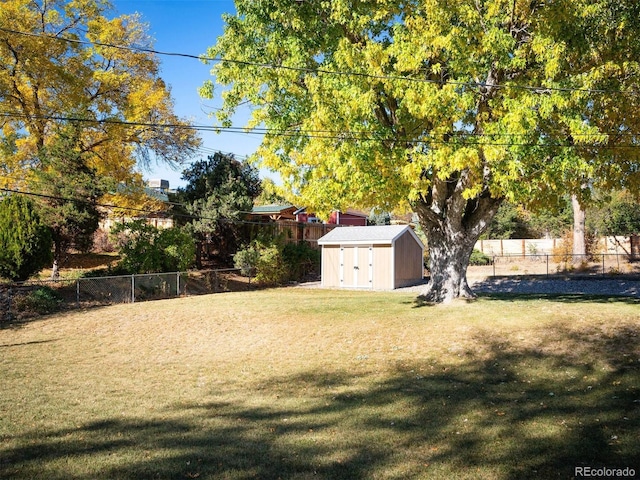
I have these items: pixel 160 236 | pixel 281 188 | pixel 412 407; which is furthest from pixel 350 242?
pixel 412 407

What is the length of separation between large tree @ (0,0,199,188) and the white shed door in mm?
11151

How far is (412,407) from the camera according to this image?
7.72 metres

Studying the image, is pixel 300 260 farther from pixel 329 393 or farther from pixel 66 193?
pixel 329 393

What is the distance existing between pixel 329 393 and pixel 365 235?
1993 cm

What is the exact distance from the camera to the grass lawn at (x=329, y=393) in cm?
551

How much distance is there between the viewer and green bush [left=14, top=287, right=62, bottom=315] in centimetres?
1769

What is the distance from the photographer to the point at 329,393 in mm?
8703

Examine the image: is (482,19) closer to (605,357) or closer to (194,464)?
(605,357)

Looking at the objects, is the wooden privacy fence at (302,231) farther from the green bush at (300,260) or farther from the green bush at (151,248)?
the green bush at (151,248)

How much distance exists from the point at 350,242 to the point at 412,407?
20.6 m

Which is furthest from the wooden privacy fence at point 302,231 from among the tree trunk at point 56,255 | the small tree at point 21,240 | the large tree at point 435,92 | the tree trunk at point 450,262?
the large tree at point 435,92

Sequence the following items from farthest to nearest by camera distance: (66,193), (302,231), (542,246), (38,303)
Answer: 1. (302,231)
2. (542,246)
3. (66,193)
4. (38,303)

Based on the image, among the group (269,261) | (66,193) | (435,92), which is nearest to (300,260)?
(269,261)

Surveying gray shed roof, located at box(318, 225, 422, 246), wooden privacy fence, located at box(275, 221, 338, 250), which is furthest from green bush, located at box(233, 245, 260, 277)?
wooden privacy fence, located at box(275, 221, 338, 250)
